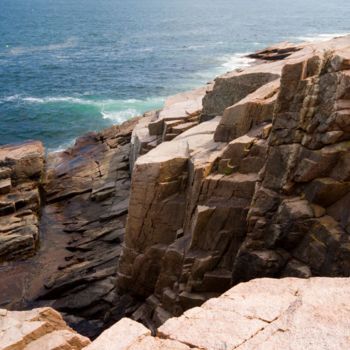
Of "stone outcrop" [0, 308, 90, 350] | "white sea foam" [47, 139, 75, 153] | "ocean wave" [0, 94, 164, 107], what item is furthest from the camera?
"ocean wave" [0, 94, 164, 107]

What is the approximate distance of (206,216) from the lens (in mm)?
19875

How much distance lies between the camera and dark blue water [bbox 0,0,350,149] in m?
63.1

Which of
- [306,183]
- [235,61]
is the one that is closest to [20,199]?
[306,183]

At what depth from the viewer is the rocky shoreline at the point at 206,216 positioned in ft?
52.5

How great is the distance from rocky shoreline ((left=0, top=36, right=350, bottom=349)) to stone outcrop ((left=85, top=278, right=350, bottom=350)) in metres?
0.08

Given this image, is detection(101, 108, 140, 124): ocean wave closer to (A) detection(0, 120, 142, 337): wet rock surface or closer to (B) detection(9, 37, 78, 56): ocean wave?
(A) detection(0, 120, 142, 337): wet rock surface

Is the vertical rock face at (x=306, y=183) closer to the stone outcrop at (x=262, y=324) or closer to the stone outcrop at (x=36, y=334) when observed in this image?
the stone outcrop at (x=262, y=324)

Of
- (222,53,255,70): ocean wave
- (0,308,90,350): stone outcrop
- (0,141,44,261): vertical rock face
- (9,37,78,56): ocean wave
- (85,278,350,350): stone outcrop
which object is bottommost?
(0,141,44,261): vertical rock face

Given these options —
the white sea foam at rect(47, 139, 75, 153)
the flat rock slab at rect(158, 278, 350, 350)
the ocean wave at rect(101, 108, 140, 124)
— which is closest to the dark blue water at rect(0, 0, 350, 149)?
the ocean wave at rect(101, 108, 140, 124)

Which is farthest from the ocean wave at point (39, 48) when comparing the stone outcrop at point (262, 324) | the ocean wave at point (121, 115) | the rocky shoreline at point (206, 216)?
the stone outcrop at point (262, 324)

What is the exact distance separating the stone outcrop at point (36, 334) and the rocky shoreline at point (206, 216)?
382 centimetres

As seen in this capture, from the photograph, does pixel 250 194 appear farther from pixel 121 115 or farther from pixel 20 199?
pixel 121 115

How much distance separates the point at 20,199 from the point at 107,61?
66.5 m

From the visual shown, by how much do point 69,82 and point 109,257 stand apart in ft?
187
